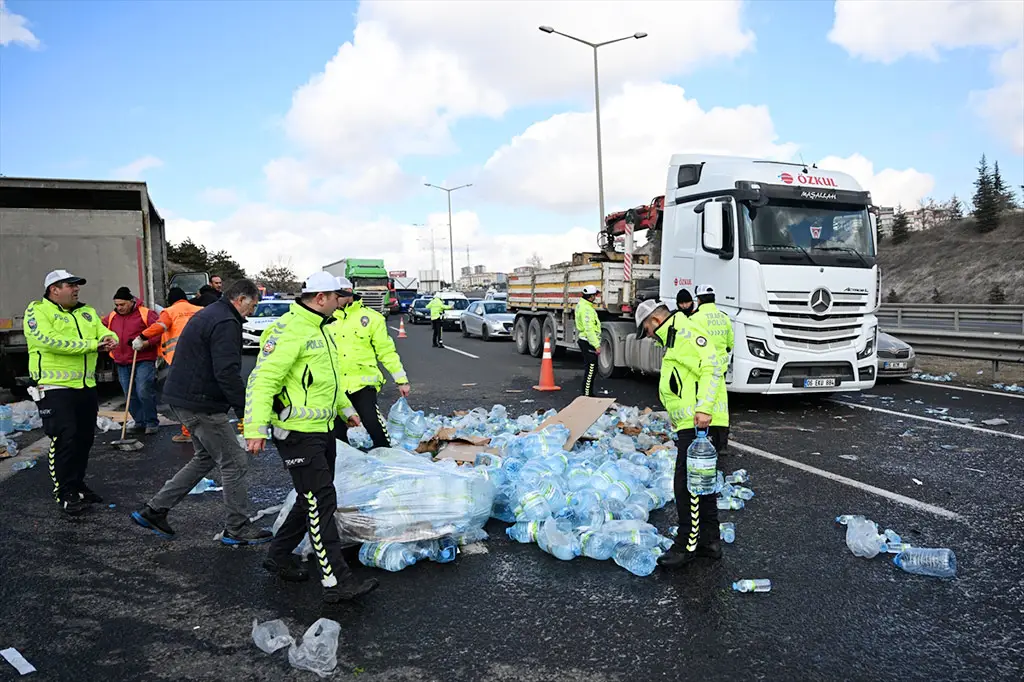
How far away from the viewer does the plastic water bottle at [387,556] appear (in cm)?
431

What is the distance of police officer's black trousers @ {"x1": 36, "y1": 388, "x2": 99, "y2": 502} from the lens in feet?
17.9

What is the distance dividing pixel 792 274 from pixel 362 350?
218 inches

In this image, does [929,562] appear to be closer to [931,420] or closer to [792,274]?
[931,420]

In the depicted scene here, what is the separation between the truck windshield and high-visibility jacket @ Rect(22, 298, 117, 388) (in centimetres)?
719

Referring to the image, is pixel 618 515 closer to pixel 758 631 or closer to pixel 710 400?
pixel 710 400

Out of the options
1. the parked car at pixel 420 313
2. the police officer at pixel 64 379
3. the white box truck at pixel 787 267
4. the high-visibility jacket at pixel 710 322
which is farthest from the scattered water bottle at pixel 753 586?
the parked car at pixel 420 313

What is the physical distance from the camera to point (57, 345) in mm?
5391

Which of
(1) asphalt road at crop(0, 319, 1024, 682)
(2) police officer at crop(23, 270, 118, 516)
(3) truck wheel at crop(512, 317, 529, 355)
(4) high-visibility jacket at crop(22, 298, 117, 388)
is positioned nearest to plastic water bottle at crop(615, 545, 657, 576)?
(1) asphalt road at crop(0, 319, 1024, 682)

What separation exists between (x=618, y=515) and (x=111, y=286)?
378 inches

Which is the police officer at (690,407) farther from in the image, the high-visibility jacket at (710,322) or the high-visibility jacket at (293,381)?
the high-visibility jacket at (293,381)

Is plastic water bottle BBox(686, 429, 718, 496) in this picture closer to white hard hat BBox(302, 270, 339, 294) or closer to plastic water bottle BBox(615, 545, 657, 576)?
plastic water bottle BBox(615, 545, 657, 576)

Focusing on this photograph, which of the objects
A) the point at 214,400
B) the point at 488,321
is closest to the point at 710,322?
the point at 214,400

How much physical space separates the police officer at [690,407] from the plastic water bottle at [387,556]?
1514 millimetres

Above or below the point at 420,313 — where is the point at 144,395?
below
